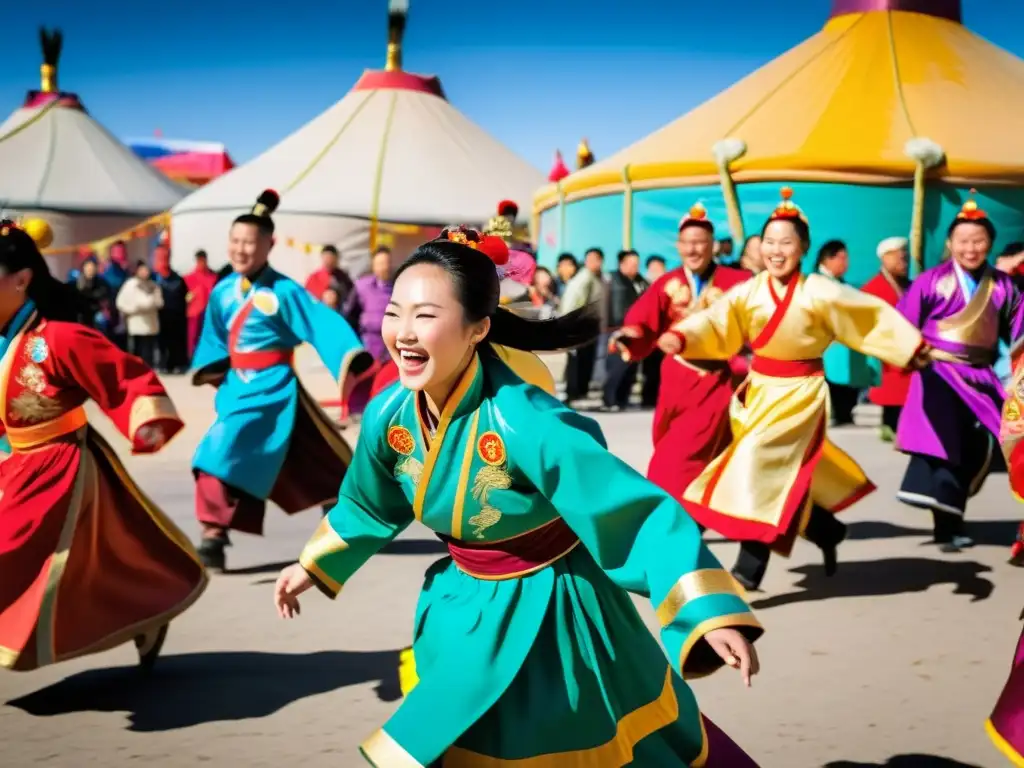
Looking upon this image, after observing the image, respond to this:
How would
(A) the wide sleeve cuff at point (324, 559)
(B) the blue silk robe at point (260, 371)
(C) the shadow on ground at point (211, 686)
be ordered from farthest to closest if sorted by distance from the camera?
(B) the blue silk robe at point (260, 371) < (C) the shadow on ground at point (211, 686) < (A) the wide sleeve cuff at point (324, 559)

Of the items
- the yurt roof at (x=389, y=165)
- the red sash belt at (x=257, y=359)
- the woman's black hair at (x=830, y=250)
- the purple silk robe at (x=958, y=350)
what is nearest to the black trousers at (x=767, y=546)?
the purple silk robe at (x=958, y=350)

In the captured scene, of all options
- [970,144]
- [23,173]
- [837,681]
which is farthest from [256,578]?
[23,173]

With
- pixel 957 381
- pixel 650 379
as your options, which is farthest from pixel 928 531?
pixel 650 379

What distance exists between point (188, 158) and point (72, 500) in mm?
30052

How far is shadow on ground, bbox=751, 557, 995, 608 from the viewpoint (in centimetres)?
480

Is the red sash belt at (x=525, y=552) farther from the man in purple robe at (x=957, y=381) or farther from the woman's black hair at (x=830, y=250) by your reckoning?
the woman's black hair at (x=830, y=250)

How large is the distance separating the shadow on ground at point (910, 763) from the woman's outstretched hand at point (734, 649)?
121 cm

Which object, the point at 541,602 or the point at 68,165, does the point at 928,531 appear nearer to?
the point at 541,602

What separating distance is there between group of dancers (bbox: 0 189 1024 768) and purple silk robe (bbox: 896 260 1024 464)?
0.04 feet

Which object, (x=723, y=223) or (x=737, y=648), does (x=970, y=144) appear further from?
(x=737, y=648)

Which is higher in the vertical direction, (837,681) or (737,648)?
(737,648)

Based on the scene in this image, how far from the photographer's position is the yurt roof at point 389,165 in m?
18.9

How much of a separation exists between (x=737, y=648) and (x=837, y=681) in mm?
1879

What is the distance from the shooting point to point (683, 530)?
2156 millimetres
